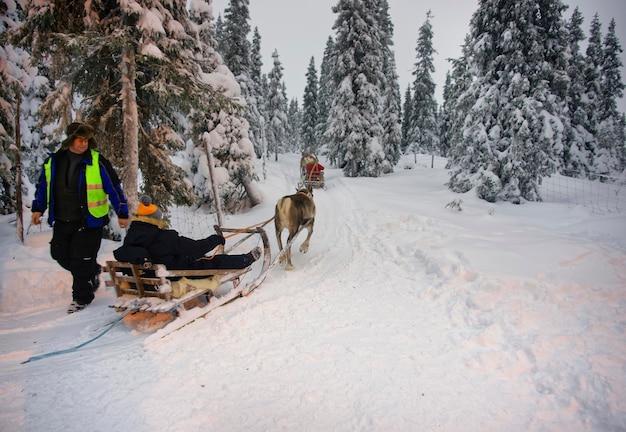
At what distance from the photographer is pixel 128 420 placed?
2.41 meters

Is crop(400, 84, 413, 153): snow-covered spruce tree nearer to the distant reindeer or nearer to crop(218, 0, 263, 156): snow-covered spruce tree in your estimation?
crop(218, 0, 263, 156): snow-covered spruce tree

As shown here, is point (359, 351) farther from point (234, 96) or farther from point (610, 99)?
point (610, 99)

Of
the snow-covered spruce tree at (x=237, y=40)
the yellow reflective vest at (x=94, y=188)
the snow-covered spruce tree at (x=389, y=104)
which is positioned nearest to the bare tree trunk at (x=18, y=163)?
the yellow reflective vest at (x=94, y=188)

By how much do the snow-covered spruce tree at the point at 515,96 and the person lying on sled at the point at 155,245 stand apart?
12580 millimetres

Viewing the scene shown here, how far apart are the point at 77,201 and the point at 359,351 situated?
4.29m

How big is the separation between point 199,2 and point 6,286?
11.6 metres

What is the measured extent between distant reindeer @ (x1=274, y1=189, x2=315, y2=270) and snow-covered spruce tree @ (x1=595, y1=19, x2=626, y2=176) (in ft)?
92.6

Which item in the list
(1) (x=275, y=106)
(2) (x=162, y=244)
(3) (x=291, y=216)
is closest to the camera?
(2) (x=162, y=244)

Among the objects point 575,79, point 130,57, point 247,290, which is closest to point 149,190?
point 130,57

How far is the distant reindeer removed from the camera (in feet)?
21.4

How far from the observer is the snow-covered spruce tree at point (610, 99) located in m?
24.7

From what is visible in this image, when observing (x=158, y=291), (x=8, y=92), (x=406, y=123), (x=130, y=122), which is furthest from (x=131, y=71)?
(x=406, y=123)

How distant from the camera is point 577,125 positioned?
75.6 ft

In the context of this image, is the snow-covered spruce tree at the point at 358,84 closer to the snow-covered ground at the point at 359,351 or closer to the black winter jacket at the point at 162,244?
the snow-covered ground at the point at 359,351
